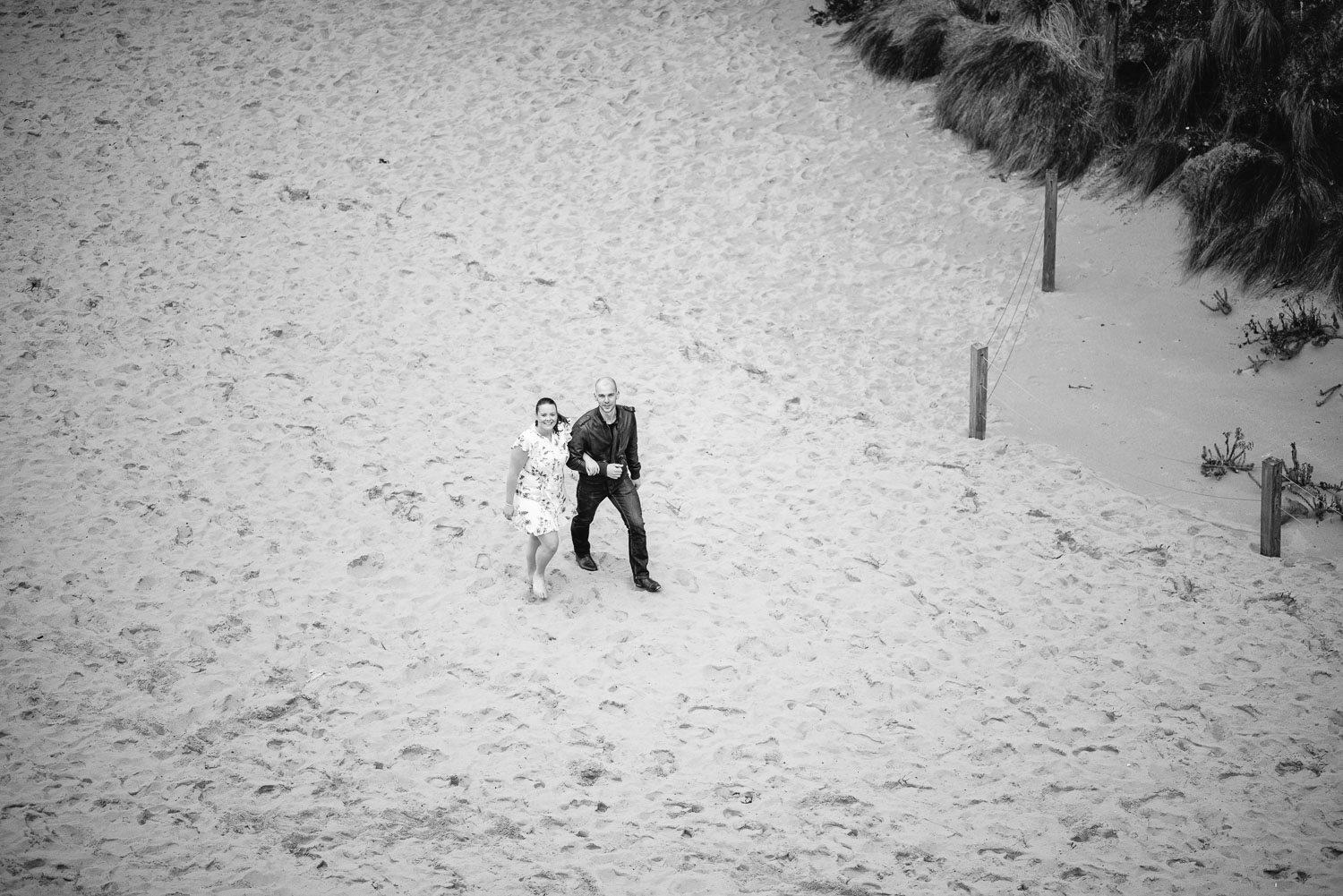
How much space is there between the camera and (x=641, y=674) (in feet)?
22.1

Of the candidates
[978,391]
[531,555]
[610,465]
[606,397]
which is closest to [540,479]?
[610,465]

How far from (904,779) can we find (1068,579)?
2640 millimetres

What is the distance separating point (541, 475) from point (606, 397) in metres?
0.68

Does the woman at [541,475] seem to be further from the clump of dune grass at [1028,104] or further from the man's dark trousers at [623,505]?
the clump of dune grass at [1028,104]

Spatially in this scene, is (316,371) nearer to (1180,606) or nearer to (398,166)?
(398,166)

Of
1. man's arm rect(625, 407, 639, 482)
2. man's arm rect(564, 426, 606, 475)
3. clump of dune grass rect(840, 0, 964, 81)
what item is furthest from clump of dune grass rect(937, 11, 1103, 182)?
man's arm rect(564, 426, 606, 475)

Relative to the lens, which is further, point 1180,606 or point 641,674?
point 1180,606

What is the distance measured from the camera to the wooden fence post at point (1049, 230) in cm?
1133

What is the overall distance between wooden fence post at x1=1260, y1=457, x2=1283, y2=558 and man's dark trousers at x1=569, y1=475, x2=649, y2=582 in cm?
472

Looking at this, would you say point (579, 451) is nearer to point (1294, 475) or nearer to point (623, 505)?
point (623, 505)

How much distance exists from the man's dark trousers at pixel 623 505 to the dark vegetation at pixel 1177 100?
7.49 meters

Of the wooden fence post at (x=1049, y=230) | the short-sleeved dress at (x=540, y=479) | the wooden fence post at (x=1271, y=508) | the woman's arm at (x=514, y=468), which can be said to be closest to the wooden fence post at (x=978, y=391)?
the wooden fence post at (x=1271, y=508)

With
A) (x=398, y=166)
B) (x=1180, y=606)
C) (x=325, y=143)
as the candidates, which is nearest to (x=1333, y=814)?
(x=1180, y=606)

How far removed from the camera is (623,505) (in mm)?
7285
